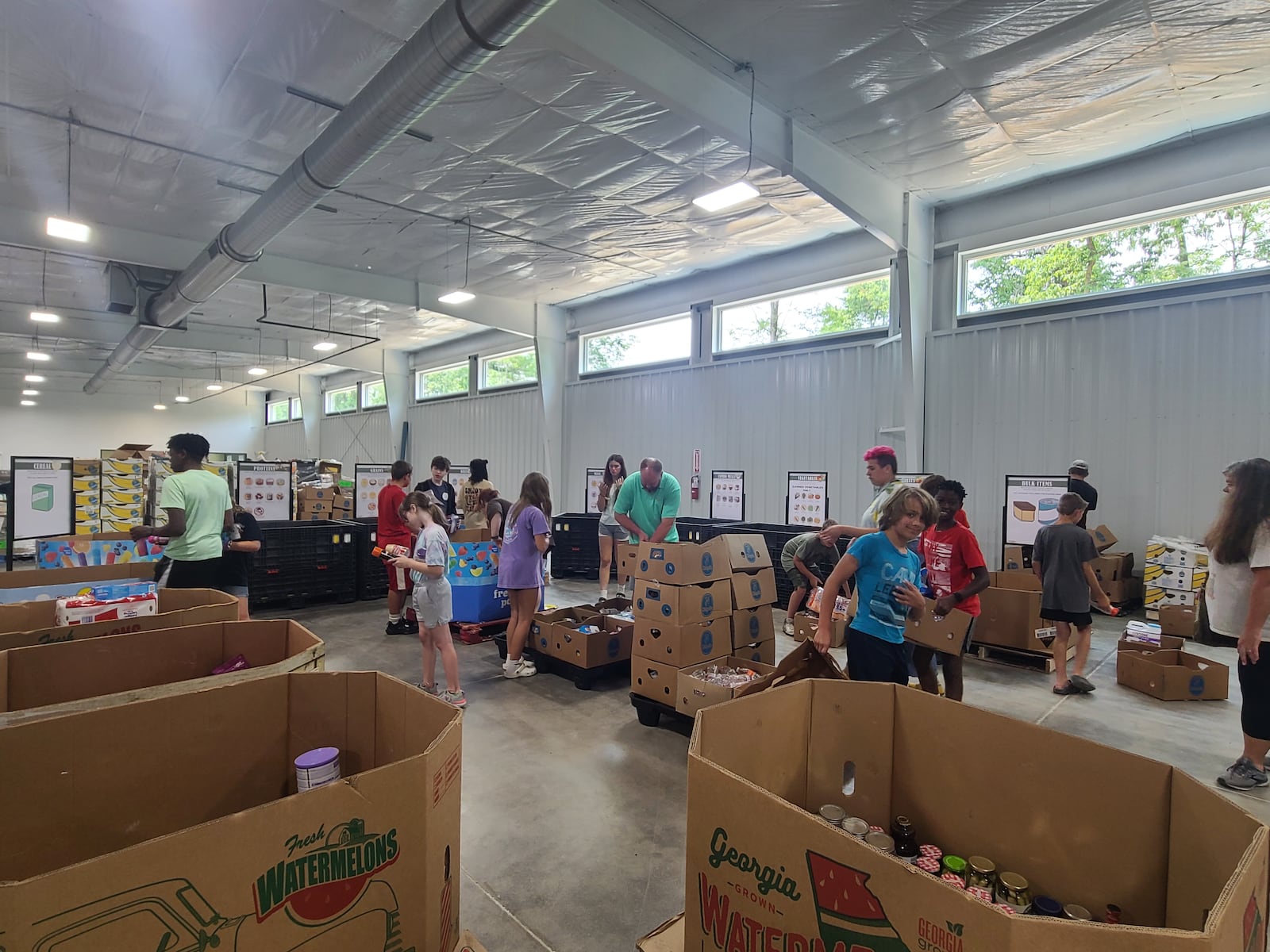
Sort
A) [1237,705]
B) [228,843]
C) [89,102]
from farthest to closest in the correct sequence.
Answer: [89,102] → [1237,705] → [228,843]

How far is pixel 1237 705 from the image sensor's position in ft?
13.8

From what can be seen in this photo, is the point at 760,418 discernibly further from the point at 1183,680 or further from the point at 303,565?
the point at 303,565

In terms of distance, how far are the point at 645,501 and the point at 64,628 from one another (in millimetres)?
4042

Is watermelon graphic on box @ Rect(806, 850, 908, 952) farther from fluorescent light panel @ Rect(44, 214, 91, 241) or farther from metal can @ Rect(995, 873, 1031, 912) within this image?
fluorescent light panel @ Rect(44, 214, 91, 241)

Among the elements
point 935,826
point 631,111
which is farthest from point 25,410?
point 935,826

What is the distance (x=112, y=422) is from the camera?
64.8 feet

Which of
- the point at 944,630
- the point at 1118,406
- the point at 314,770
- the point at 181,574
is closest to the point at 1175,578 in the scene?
the point at 1118,406

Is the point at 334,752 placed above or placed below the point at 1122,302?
below

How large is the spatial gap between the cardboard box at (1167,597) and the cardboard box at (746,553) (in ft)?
14.0

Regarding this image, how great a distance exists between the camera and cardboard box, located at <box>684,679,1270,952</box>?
914mm

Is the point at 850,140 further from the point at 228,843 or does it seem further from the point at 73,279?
the point at 73,279

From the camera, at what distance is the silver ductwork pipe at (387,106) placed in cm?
308

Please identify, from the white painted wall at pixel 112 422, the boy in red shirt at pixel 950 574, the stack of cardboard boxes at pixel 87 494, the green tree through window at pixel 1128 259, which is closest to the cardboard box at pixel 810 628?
the boy in red shirt at pixel 950 574

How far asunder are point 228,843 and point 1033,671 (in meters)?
5.60
